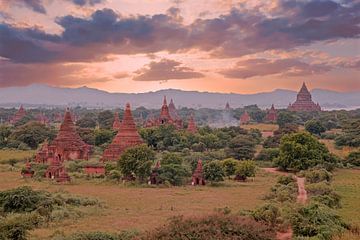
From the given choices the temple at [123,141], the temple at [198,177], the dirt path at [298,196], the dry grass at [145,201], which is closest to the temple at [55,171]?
the dry grass at [145,201]

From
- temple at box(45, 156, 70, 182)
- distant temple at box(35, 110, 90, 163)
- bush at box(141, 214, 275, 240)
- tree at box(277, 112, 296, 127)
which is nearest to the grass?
distant temple at box(35, 110, 90, 163)

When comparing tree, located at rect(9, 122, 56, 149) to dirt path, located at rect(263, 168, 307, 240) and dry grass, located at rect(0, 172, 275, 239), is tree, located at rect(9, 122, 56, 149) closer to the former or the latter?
dry grass, located at rect(0, 172, 275, 239)

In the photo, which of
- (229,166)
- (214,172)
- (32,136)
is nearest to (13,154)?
(32,136)

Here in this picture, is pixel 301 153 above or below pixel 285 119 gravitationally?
below

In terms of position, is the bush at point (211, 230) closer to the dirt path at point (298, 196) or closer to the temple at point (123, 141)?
the dirt path at point (298, 196)

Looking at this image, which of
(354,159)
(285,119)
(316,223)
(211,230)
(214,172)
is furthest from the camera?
(285,119)

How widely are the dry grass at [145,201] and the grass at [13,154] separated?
33.4 feet

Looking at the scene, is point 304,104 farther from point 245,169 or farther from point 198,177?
point 198,177

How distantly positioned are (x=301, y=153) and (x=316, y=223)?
26603 millimetres

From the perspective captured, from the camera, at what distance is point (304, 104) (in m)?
142

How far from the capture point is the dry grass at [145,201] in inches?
995

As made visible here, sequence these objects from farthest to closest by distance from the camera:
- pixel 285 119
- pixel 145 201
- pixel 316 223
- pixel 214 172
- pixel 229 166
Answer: pixel 285 119 → pixel 229 166 → pixel 214 172 → pixel 145 201 → pixel 316 223

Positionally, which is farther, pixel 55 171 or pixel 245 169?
pixel 55 171

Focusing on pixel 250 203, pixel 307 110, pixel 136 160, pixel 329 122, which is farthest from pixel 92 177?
pixel 307 110
